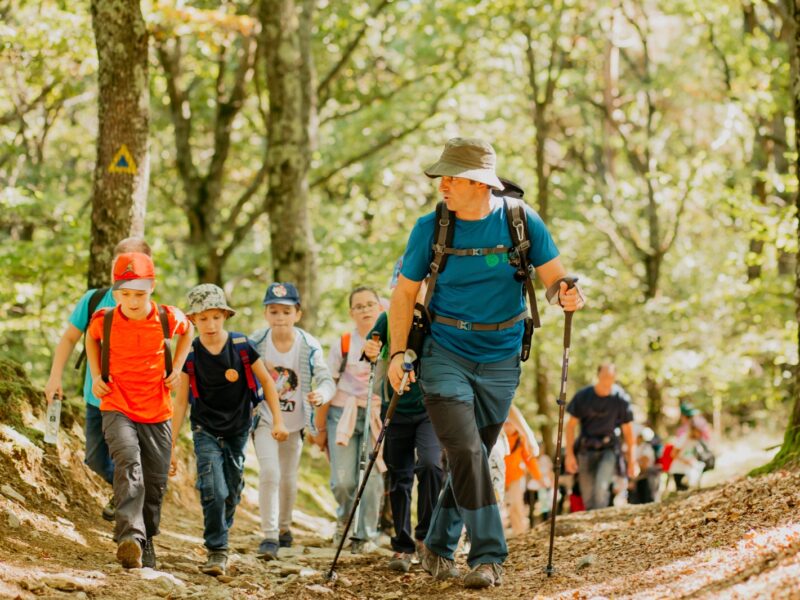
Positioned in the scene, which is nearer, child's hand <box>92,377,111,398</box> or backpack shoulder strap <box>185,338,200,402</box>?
child's hand <box>92,377,111,398</box>

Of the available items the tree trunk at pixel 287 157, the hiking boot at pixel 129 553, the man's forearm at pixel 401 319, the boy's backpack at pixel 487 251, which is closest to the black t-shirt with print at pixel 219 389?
the hiking boot at pixel 129 553

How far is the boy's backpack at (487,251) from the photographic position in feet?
20.5

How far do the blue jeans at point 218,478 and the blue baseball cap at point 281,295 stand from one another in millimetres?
1367

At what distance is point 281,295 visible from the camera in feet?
29.3

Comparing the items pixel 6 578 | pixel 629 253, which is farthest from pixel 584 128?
pixel 6 578

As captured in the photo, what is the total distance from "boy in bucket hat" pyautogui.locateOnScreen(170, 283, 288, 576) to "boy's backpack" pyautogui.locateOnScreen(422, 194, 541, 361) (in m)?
2.01

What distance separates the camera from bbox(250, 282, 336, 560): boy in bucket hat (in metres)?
8.65

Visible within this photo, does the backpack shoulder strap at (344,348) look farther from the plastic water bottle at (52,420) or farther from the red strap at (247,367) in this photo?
the plastic water bottle at (52,420)

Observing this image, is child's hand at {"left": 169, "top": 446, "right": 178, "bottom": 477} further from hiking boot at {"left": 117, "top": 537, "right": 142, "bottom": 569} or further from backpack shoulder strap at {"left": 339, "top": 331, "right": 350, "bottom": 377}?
backpack shoulder strap at {"left": 339, "top": 331, "right": 350, "bottom": 377}

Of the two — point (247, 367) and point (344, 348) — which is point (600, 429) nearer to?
point (344, 348)

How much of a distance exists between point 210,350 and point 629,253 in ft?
70.7

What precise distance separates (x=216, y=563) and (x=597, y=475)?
7038 mm

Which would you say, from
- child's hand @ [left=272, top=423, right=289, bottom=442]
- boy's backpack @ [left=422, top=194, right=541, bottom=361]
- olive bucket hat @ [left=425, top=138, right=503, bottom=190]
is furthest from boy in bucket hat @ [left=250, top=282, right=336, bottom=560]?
olive bucket hat @ [left=425, top=138, right=503, bottom=190]

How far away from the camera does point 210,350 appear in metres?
7.80
